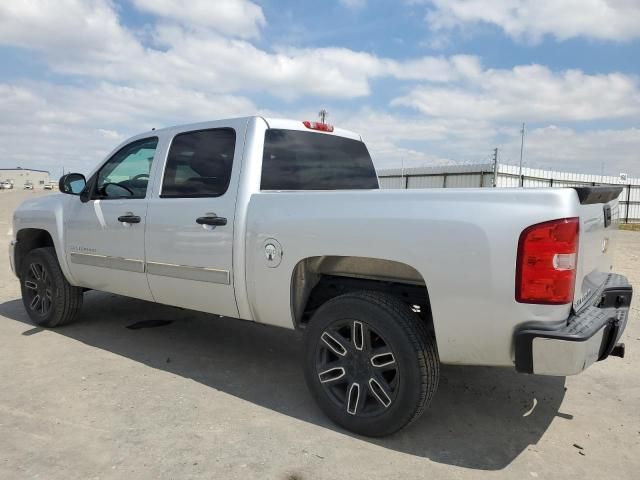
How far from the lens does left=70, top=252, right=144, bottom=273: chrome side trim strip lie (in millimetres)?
4262

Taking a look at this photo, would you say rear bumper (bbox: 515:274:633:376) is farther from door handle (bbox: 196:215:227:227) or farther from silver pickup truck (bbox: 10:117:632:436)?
door handle (bbox: 196:215:227:227)

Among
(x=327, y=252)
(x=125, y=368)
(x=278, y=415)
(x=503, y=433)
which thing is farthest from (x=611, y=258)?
(x=125, y=368)

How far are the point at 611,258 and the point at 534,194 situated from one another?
151cm

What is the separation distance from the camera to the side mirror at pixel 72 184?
15.6 ft

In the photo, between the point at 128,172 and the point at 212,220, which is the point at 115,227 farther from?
the point at 212,220

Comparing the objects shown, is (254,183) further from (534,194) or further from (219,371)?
(534,194)

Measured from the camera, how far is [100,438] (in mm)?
3002

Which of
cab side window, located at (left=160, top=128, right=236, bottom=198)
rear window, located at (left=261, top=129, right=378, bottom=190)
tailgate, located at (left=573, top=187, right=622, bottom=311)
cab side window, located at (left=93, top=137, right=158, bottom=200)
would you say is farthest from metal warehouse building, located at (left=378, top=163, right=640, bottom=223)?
tailgate, located at (left=573, top=187, right=622, bottom=311)

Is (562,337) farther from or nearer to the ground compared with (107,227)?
nearer to the ground

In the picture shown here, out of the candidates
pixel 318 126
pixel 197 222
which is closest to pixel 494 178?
pixel 318 126

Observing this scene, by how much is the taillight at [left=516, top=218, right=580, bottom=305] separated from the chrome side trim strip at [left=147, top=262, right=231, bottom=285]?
77.6 inches

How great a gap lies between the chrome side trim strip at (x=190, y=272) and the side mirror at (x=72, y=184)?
1.28 meters

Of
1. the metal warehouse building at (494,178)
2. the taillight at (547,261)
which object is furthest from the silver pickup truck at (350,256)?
the metal warehouse building at (494,178)

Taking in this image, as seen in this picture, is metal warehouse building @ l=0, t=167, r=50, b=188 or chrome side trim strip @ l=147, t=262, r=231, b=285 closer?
chrome side trim strip @ l=147, t=262, r=231, b=285
